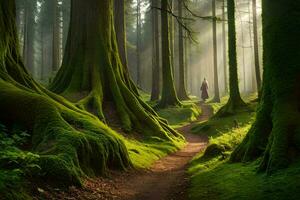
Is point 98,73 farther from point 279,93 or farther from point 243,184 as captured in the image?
point 243,184

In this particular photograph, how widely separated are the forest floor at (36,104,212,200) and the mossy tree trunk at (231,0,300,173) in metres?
1.84

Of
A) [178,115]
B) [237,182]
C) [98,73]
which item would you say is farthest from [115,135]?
[178,115]

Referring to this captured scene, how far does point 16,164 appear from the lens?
269 inches

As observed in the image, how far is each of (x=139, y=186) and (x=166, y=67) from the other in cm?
1672

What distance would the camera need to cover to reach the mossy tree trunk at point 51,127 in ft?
26.4

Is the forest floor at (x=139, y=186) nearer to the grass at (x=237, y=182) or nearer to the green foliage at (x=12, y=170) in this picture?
the grass at (x=237, y=182)

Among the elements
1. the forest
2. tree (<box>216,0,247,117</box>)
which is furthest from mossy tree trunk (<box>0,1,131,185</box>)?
tree (<box>216,0,247,117</box>)

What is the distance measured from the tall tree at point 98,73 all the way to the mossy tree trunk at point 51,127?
13.0ft

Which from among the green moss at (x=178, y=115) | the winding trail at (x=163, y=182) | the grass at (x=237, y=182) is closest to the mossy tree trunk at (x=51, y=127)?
the winding trail at (x=163, y=182)

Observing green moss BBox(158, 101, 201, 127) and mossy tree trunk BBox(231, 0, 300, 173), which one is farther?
green moss BBox(158, 101, 201, 127)

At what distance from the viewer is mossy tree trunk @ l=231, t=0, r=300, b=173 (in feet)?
23.3

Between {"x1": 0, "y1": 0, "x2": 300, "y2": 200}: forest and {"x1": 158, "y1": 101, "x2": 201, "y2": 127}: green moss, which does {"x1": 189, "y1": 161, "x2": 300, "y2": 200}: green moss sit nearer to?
{"x1": 0, "y1": 0, "x2": 300, "y2": 200}: forest

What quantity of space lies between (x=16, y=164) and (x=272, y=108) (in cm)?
505

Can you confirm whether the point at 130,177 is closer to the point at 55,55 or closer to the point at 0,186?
the point at 0,186
